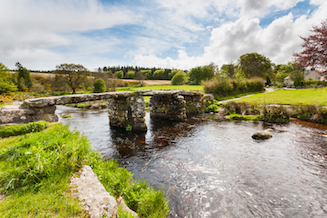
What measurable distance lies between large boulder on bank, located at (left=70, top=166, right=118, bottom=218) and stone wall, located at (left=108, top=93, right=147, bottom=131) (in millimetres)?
9737

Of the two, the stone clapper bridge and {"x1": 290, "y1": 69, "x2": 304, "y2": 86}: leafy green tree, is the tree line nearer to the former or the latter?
{"x1": 290, "y1": 69, "x2": 304, "y2": 86}: leafy green tree

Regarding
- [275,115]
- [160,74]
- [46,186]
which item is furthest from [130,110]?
[160,74]

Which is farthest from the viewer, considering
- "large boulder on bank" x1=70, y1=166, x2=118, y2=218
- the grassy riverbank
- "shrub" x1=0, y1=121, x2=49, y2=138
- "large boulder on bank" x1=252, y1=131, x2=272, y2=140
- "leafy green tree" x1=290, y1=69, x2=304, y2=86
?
"leafy green tree" x1=290, y1=69, x2=304, y2=86

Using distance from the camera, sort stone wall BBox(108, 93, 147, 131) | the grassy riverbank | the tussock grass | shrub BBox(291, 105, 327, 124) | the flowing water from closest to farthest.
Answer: the grassy riverbank, the flowing water, stone wall BBox(108, 93, 147, 131), shrub BBox(291, 105, 327, 124), the tussock grass

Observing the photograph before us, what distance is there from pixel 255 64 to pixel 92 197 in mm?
60885

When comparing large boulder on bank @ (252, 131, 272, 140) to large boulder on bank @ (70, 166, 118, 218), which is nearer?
large boulder on bank @ (70, 166, 118, 218)

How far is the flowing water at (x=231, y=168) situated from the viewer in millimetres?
4789

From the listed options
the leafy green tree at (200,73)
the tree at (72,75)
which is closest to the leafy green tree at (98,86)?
the tree at (72,75)

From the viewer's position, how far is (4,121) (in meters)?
6.84

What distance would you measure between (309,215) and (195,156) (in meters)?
4.77

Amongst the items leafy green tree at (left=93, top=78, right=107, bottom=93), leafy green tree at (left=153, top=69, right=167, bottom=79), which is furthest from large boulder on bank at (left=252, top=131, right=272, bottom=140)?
leafy green tree at (left=153, top=69, right=167, bottom=79)

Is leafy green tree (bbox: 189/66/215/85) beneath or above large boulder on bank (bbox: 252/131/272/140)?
above

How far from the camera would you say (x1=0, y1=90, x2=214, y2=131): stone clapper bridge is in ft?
24.7

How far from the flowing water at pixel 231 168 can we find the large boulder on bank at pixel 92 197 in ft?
8.47
